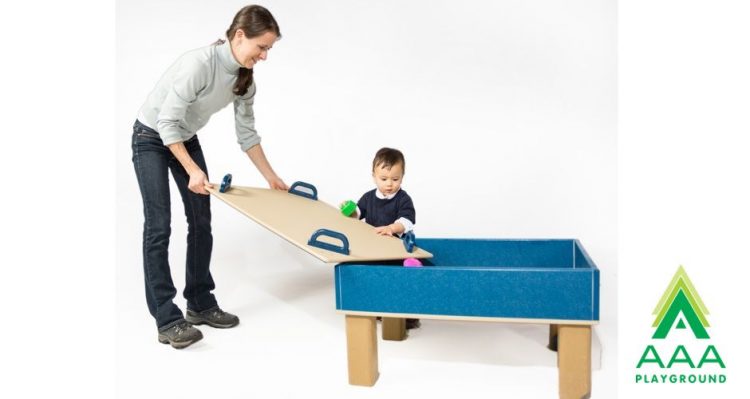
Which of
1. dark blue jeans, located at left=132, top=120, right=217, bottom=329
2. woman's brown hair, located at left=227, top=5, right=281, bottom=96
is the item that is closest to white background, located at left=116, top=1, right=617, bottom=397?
dark blue jeans, located at left=132, top=120, right=217, bottom=329

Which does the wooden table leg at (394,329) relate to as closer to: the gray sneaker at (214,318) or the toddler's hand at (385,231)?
the toddler's hand at (385,231)

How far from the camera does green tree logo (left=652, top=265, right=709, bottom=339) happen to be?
82.4 inches

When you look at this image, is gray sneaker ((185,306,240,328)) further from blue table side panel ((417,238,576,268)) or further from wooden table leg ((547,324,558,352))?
wooden table leg ((547,324,558,352))

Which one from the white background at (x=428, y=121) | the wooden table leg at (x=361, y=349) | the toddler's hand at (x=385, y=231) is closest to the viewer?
the wooden table leg at (x=361, y=349)

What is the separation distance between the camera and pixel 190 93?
237 cm

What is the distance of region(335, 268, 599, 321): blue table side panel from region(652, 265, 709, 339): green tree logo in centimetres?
41

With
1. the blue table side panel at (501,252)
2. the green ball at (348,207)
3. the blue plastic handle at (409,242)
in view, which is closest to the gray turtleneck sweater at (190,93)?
the green ball at (348,207)

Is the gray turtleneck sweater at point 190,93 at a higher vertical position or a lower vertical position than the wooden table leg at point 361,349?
higher

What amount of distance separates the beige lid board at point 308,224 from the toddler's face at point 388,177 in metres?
0.19

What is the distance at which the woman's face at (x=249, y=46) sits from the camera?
7.74ft

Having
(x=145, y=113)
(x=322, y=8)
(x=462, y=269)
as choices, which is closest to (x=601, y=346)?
(x=462, y=269)

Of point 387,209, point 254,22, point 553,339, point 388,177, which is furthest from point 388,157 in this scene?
point 553,339

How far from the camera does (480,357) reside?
2.31m

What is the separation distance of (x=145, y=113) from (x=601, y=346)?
2.01 m
